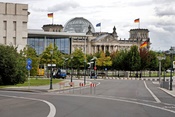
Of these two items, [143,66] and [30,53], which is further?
[143,66]

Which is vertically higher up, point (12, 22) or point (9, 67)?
point (12, 22)

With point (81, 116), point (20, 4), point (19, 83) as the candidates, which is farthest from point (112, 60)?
point (81, 116)

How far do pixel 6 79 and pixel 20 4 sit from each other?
894 inches

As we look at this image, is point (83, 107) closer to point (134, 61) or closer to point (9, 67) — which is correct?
point (9, 67)

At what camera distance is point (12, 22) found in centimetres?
6900

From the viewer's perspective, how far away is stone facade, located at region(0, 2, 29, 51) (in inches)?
2694

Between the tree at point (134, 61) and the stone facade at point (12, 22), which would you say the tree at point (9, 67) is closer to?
the stone facade at point (12, 22)

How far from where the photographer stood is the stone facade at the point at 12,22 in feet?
225

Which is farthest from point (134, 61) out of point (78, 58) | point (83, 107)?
point (83, 107)

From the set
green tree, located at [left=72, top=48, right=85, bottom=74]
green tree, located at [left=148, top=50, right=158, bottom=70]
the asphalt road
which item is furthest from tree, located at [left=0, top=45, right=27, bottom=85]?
green tree, located at [left=148, top=50, right=158, bottom=70]

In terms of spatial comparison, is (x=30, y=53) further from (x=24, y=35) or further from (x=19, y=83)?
(x=19, y=83)

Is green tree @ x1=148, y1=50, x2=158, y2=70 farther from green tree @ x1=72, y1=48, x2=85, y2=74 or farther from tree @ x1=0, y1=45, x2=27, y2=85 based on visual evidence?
tree @ x1=0, y1=45, x2=27, y2=85

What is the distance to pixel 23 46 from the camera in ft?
236

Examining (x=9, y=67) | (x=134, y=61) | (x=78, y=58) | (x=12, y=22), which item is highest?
(x=12, y=22)
